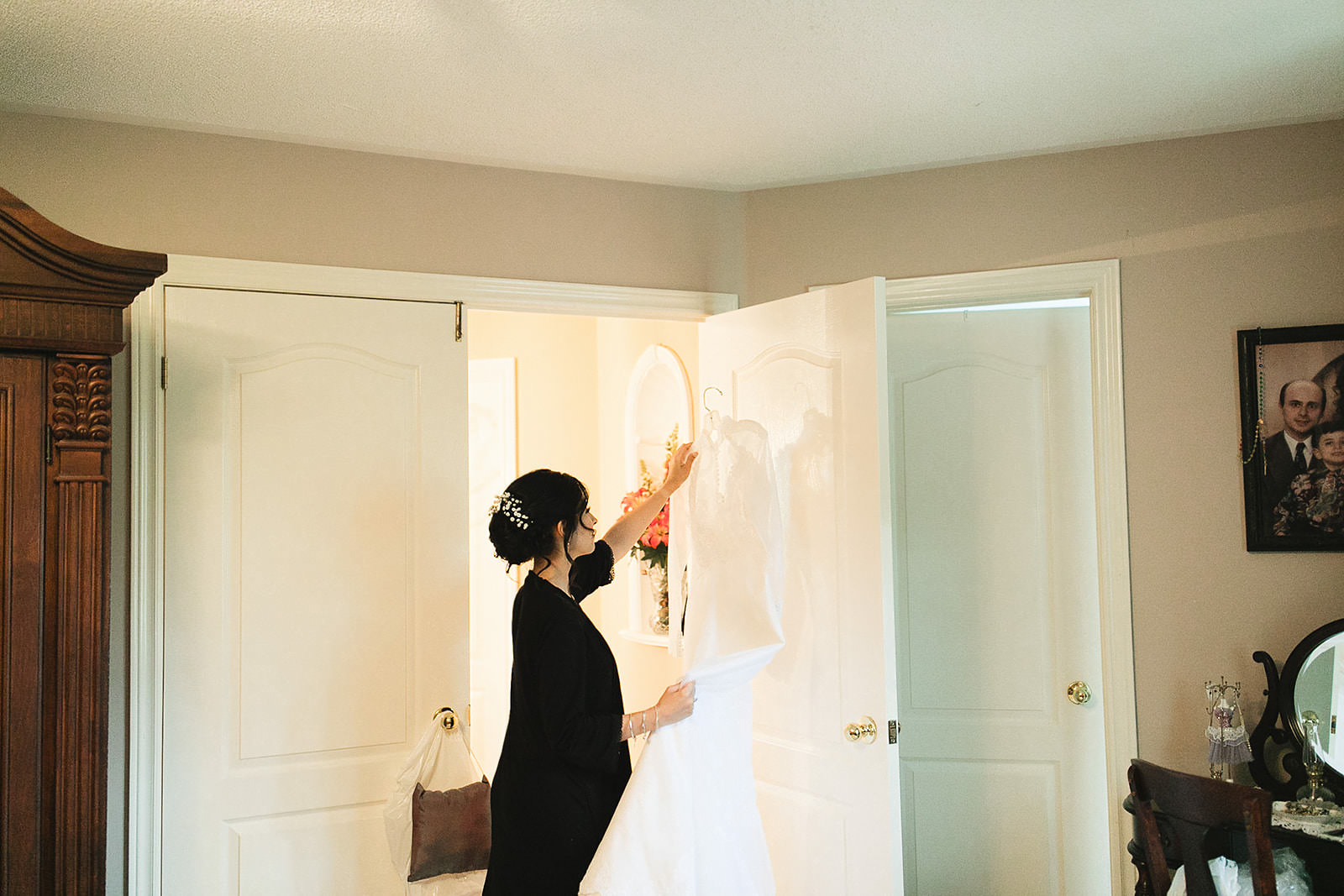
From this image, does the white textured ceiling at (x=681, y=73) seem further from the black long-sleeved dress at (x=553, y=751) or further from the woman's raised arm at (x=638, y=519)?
the black long-sleeved dress at (x=553, y=751)

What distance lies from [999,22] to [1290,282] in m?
1.27

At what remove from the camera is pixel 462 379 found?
3.02 metres

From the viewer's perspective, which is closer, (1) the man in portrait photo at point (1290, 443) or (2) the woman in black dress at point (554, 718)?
(2) the woman in black dress at point (554, 718)

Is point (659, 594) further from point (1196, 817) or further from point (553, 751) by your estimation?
point (1196, 817)

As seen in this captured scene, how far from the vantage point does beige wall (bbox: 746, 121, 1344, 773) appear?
2.80 meters

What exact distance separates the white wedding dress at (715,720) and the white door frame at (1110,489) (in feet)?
3.56

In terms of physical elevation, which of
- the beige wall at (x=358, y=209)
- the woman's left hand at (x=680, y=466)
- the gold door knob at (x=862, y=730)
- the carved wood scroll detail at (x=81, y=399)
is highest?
the beige wall at (x=358, y=209)

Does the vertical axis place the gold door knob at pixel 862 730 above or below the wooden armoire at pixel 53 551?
below

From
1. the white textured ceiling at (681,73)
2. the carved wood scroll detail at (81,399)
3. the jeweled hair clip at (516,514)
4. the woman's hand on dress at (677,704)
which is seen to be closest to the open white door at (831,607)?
the woman's hand on dress at (677,704)

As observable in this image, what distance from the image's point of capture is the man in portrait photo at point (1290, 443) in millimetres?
2773

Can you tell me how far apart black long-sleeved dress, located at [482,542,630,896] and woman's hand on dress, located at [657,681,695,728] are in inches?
4.0

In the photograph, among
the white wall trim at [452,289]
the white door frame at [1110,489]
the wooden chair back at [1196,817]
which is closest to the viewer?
the wooden chair back at [1196,817]

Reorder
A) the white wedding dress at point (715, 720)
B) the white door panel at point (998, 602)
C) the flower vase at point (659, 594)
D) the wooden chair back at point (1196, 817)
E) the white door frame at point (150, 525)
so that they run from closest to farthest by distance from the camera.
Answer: the wooden chair back at point (1196, 817) < the white wedding dress at point (715, 720) < the white door frame at point (150, 525) < the white door panel at point (998, 602) < the flower vase at point (659, 594)

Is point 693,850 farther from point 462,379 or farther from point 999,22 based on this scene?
point 999,22
